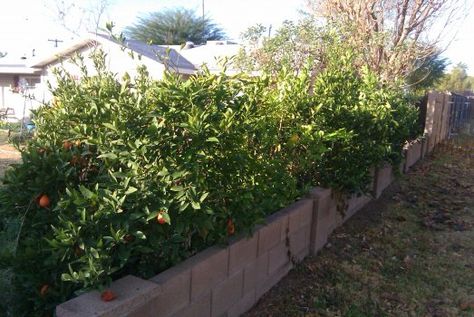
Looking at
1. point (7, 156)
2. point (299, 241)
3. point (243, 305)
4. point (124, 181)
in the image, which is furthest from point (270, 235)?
point (7, 156)

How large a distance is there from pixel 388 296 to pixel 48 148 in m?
2.71

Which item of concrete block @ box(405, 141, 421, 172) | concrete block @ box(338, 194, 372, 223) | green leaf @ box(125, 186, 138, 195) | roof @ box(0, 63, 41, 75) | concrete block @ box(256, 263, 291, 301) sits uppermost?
roof @ box(0, 63, 41, 75)

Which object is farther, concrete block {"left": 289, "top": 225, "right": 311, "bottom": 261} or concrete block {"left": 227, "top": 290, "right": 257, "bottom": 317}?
concrete block {"left": 289, "top": 225, "right": 311, "bottom": 261}

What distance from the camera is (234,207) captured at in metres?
2.98

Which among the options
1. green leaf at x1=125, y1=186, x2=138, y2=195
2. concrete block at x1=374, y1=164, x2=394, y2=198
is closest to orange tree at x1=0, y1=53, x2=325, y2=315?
green leaf at x1=125, y1=186, x2=138, y2=195

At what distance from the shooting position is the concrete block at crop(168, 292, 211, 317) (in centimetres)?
263

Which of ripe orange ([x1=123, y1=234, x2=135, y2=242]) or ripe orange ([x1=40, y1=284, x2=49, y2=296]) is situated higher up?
ripe orange ([x1=123, y1=234, x2=135, y2=242])

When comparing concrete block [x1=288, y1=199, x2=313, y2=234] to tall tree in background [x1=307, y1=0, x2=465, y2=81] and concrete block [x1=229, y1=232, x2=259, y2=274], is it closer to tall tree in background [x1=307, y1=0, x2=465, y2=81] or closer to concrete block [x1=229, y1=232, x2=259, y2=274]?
concrete block [x1=229, y1=232, x2=259, y2=274]

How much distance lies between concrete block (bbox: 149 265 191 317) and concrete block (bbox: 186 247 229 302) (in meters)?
0.05

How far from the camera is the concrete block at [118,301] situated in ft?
6.67

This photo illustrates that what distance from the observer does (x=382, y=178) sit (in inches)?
264

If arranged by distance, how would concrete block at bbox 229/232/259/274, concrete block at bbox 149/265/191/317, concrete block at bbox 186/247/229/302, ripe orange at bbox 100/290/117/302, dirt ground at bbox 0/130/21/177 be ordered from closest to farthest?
ripe orange at bbox 100/290/117/302 < concrete block at bbox 149/265/191/317 < concrete block at bbox 186/247/229/302 < concrete block at bbox 229/232/259/274 < dirt ground at bbox 0/130/21/177

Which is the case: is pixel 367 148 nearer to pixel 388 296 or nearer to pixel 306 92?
pixel 306 92

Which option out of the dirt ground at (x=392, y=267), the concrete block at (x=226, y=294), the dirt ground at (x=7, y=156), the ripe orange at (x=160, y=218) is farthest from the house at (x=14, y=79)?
the ripe orange at (x=160, y=218)
